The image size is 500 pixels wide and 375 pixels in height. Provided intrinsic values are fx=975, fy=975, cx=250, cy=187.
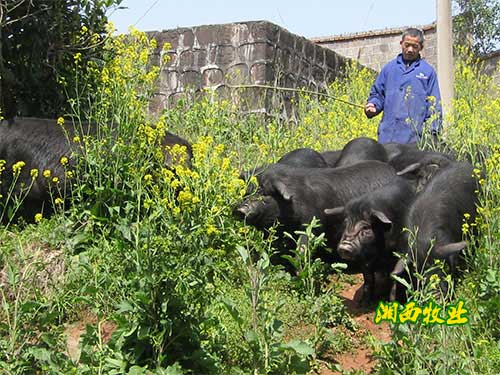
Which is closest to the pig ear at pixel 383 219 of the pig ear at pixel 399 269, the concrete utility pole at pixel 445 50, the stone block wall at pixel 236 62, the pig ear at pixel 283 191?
the pig ear at pixel 399 269

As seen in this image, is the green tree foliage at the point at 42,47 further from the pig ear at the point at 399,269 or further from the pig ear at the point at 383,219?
the pig ear at the point at 399,269

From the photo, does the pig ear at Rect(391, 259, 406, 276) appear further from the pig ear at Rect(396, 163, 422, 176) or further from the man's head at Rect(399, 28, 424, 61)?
the man's head at Rect(399, 28, 424, 61)

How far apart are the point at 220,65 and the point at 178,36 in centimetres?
80

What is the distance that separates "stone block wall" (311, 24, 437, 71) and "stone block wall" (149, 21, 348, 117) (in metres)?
4.53

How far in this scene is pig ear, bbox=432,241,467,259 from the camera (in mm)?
5949

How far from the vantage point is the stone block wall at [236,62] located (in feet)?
42.0

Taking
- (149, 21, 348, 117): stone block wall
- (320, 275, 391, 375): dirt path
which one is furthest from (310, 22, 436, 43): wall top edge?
(320, 275, 391, 375): dirt path

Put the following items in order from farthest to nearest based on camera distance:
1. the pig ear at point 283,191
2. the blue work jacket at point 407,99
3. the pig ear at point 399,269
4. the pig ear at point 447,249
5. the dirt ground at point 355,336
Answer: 1. the blue work jacket at point 407,99
2. the pig ear at point 283,191
3. the pig ear at point 399,269
4. the pig ear at point 447,249
5. the dirt ground at point 355,336

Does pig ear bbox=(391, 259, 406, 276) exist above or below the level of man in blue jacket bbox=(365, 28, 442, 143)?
below

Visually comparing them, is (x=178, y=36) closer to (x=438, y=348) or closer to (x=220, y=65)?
(x=220, y=65)

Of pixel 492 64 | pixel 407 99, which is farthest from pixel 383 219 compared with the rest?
pixel 492 64

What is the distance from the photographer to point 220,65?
43.3 feet

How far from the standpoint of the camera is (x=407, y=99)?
9.78 metres

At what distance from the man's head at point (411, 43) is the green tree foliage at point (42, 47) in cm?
301
